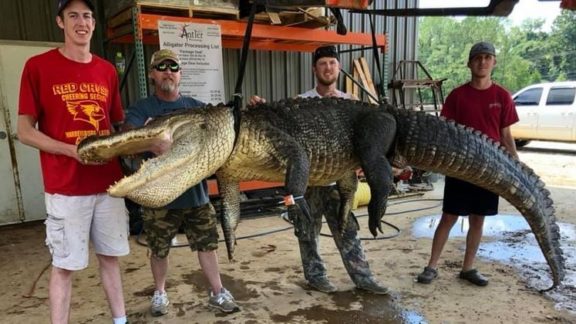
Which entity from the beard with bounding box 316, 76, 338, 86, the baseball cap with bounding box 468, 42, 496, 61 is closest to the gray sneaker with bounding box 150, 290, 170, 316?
the beard with bounding box 316, 76, 338, 86

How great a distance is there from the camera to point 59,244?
2.15 m

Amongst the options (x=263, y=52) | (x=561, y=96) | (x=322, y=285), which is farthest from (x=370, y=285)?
(x=561, y=96)

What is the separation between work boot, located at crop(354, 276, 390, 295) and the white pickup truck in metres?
10.0

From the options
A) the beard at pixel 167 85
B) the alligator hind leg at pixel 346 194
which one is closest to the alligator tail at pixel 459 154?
the alligator hind leg at pixel 346 194

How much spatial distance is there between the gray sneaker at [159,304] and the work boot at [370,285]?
54.3 inches

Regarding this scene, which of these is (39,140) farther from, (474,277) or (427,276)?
(474,277)

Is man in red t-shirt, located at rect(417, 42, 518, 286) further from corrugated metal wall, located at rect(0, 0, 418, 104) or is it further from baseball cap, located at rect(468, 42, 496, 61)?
corrugated metal wall, located at rect(0, 0, 418, 104)

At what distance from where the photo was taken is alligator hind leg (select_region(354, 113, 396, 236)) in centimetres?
207

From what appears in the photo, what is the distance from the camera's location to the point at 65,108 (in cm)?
210

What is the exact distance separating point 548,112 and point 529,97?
0.90 m

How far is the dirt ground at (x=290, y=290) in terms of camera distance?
111 inches

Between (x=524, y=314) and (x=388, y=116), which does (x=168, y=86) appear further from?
(x=524, y=314)

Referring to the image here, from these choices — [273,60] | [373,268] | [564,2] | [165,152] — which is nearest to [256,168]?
[165,152]

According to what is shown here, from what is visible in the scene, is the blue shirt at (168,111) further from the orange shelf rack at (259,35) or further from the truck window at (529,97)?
the truck window at (529,97)
